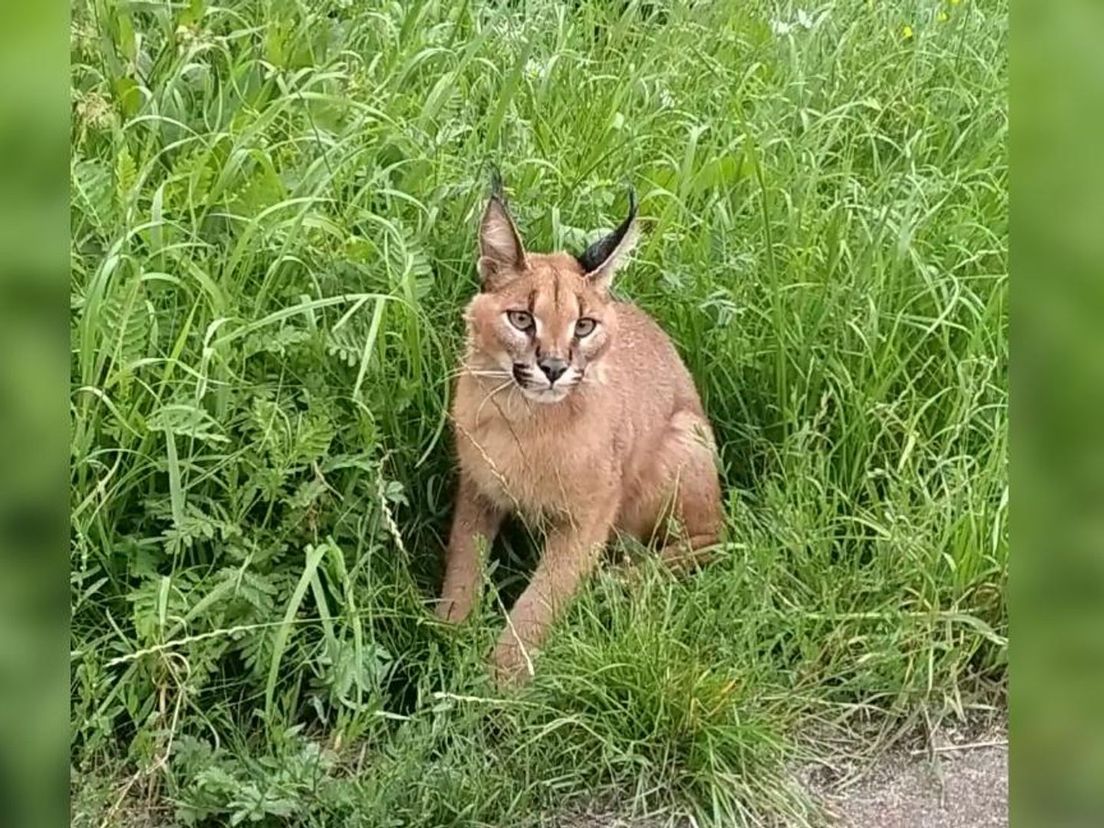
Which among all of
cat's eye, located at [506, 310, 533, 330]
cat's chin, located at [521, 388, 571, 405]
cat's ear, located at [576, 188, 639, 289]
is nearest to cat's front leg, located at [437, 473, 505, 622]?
cat's chin, located at [521, 388, 571, 405]

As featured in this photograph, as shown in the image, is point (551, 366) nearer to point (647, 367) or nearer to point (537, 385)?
point (537, 385)

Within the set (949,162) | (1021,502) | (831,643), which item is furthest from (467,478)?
(1021,502)

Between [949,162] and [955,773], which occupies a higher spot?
[949,162]

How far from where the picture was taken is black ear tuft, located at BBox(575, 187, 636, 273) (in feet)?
9.11

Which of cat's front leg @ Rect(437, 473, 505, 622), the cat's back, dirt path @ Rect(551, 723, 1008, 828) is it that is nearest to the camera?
dirt path @ Rect(551, 723, 1008, 828)

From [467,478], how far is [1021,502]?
1860 mm

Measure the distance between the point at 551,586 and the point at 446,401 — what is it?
453mm

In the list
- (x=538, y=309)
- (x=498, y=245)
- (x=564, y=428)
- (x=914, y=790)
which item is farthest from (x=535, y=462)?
(x=914, y=790)

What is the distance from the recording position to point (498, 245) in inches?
110

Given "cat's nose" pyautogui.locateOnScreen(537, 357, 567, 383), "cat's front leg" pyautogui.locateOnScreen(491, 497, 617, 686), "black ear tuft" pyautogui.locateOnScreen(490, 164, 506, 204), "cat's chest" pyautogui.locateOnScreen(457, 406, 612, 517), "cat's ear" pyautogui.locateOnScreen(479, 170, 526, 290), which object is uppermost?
"black ear tuft" pyautogui.locateOnScreen(490, 164, 506, 204)

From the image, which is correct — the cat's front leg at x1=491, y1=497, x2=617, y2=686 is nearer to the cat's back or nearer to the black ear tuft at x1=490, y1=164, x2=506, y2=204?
the cat's back

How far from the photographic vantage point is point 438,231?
306cm

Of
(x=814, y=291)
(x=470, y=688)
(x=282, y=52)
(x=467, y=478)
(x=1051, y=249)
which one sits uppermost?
(x=1051, y=249)

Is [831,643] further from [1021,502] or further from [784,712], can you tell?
[1021,502]
